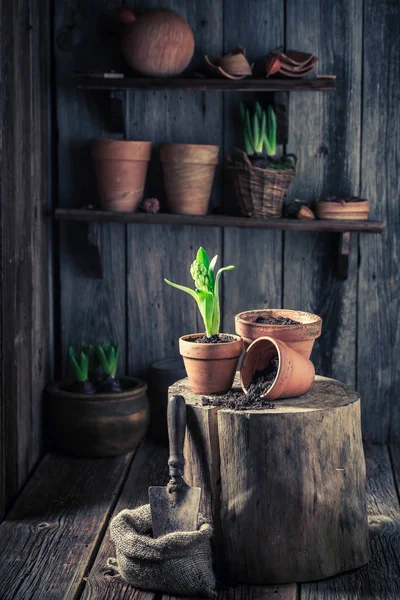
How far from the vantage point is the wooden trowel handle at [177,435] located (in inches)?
98.0

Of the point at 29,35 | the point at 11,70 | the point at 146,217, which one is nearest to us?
the point at 11,70

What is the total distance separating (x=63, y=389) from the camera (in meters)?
3.67

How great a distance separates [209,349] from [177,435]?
0.89ft

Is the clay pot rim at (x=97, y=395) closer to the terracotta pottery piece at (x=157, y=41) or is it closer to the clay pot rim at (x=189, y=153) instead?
the clay pot rim at (x=189, y=153)

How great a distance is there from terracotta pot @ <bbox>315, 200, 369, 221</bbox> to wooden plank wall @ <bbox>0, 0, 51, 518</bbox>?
1.15 metres

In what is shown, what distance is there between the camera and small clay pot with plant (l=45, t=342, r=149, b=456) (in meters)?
3.48

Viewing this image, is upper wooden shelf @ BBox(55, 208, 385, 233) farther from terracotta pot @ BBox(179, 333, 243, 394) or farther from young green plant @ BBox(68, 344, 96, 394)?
terracotta pot @ BBox(179, 333, 243, 394)

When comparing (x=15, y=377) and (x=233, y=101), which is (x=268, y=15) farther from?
(x=15, y=377)

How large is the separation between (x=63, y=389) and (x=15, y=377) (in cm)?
53

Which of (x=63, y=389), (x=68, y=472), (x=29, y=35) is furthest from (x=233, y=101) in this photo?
(x=68, y=472)

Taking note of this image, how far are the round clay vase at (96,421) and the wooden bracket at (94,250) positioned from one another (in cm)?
53

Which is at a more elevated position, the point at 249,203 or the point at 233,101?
the point at 233,101

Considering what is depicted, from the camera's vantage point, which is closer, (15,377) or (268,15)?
(15,377)

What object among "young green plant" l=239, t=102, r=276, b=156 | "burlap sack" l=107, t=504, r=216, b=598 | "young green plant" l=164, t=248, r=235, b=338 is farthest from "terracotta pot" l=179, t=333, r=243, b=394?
"young green plant" l=239, t=102, r=276, b=156
